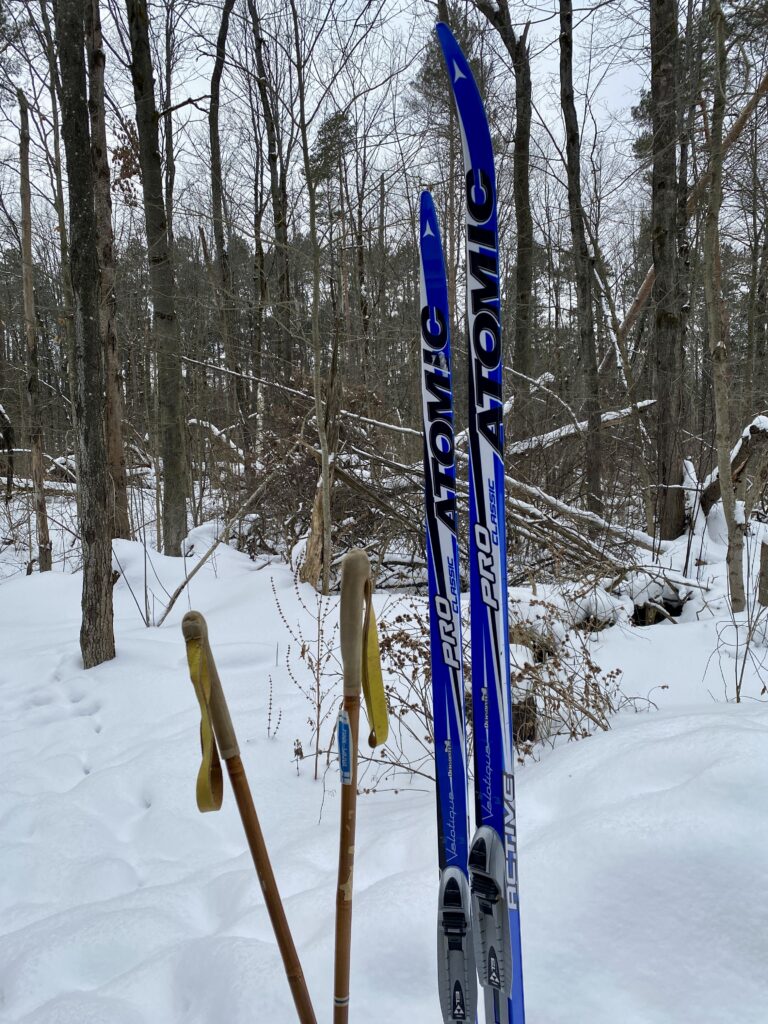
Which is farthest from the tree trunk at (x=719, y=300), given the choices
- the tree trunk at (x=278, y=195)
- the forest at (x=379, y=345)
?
the tree trunk at (x=278, y=195)

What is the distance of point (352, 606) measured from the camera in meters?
1.19

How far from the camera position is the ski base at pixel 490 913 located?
1.22m

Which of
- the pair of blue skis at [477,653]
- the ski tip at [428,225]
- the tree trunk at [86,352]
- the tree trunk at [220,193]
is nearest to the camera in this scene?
the pair of blue skis at [477,653]

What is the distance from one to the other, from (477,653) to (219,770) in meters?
0.49

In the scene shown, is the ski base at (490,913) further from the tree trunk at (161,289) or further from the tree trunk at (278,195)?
the tree trunk at (278,195)

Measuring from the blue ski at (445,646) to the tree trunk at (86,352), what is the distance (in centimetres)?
340

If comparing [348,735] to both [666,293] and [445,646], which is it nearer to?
[445,646]

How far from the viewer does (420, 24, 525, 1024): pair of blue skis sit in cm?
124

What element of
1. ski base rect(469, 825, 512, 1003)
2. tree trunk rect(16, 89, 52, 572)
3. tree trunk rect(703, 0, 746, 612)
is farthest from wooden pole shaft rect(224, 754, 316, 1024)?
tree trunk rect(16, 89, 52, 572)

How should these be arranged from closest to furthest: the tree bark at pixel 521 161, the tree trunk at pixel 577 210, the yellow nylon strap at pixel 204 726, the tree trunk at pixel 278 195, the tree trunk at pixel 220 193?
the yellow nylon strap at pixel 204 726
the tree trunk at pixel 577 210
the tree bark at pixel 521 161
the tree trunk at pixel 278 195
the tree trunk at pixel 220 193

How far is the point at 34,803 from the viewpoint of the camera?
2922mm

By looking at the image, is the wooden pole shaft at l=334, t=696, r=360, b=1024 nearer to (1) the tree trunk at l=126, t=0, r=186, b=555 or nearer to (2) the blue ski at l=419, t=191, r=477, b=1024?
(2) the blue ski at l=419, t=191, r=477, b=1024

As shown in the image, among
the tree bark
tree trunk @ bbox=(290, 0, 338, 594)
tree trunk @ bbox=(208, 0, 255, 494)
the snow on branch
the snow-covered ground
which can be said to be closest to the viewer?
the snow-covered ground

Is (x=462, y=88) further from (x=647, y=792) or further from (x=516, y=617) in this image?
(x=516, y=617)
